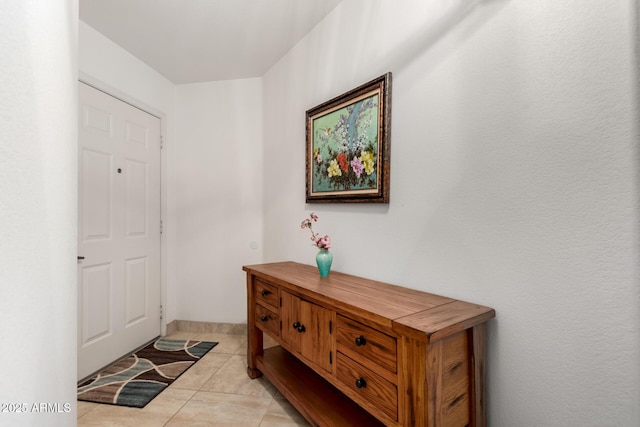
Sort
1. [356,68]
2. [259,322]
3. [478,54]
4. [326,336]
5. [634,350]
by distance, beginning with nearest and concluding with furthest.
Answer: [634,350]
[478,54]
[326,336]
[356,68]
[259,322]

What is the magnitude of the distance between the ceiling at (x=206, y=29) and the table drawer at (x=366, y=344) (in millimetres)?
1999

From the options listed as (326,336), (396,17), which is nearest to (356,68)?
(396,17)

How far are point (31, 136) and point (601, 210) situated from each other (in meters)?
1.79

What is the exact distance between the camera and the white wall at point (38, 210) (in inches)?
32.8

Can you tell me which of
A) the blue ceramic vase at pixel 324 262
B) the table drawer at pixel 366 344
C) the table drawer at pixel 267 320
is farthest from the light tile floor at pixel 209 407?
the blue ceramic vase at pixel 324 262

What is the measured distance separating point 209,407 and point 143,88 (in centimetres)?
264

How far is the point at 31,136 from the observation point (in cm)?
92

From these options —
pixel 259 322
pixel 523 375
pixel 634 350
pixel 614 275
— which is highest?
pixel 614 275

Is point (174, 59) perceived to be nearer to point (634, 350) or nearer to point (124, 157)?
point (124, 157)

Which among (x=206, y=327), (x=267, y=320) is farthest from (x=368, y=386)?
(x=206, y=327)

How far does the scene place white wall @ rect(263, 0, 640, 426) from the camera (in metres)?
0.92

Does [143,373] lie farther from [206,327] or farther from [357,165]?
[357,165]

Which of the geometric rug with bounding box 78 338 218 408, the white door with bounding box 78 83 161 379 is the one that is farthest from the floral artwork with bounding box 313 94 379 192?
the geometric rug with bounding box 78 338 218 408

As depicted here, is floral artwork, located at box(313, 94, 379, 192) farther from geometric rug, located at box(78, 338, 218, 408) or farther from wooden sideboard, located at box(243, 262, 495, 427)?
geometric rug, located at box(78, 338, 218, 408)
